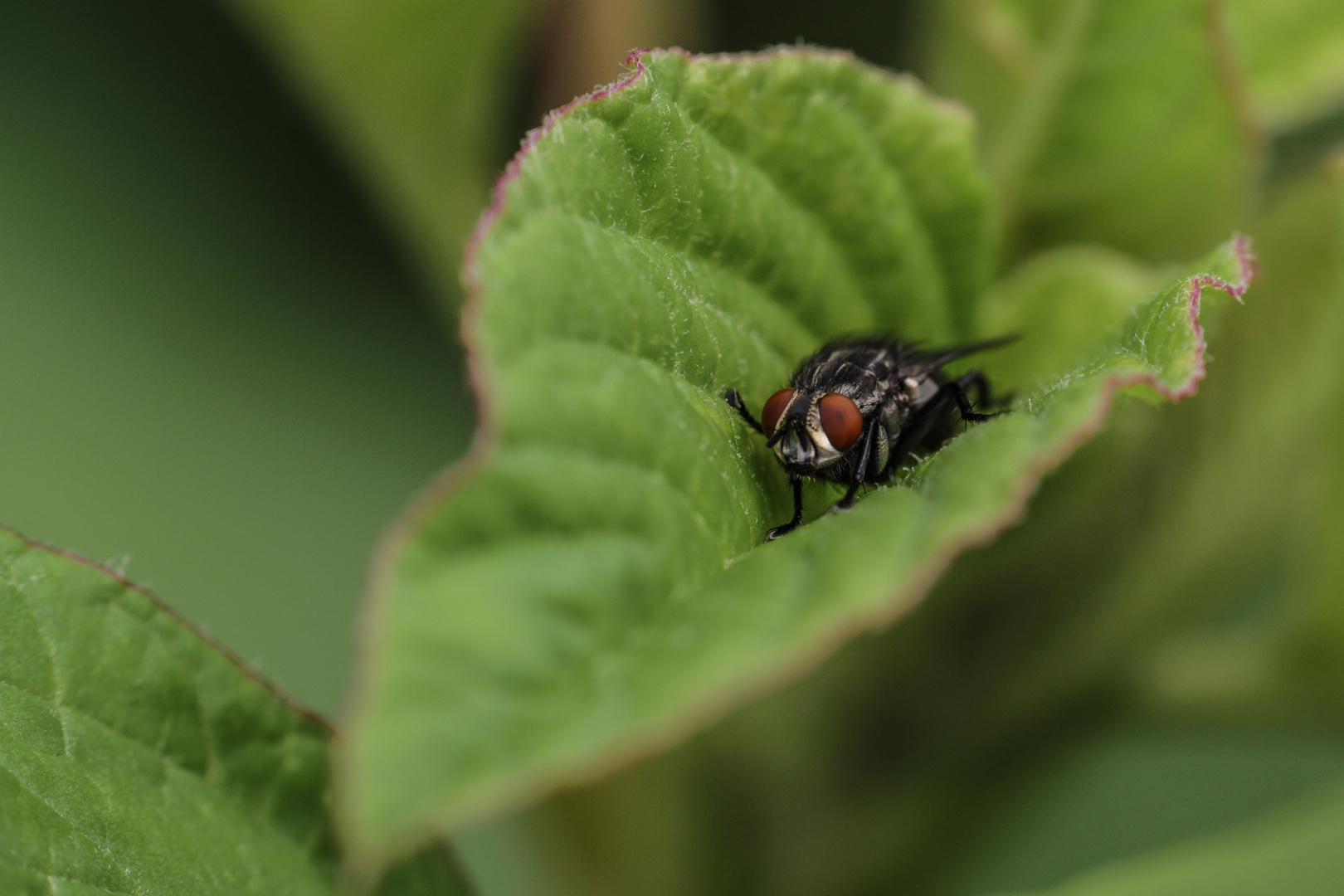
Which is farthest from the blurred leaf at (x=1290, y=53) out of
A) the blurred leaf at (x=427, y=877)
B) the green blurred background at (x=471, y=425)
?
the blurred leaf at (x=427, y=877)

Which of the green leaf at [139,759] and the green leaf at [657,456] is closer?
the green leaf at [657,456]

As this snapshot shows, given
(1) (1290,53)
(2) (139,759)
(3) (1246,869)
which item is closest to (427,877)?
(2) (139,759)

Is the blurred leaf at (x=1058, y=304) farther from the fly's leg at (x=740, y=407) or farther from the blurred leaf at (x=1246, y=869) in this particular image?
the blurred leaf at (x=1246, y=869)

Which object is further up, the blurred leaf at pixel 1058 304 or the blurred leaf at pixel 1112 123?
the blurred leaf at pixel 1112 123

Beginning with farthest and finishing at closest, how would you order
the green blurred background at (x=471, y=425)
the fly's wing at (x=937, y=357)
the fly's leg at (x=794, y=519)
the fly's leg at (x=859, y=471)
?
the green blurred background at (x=471, y=425)
the fly's wing at (x=937, y=357)
the fly's leg at (x=859, y=471)
the fly's leg at (x=794, y=519)

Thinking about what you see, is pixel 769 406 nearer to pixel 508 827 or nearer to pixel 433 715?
pixel 433 715

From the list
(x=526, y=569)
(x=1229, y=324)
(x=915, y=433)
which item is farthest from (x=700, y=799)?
(x=526, y=569)

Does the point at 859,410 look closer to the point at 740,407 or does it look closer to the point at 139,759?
the point at 740,407
